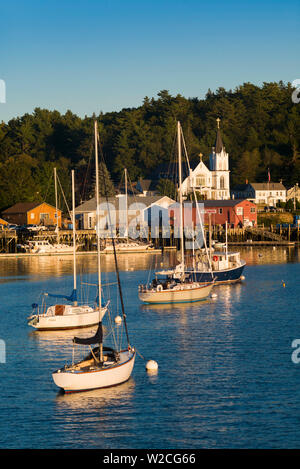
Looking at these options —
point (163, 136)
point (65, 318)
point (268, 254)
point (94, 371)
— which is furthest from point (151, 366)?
point (163, 136)

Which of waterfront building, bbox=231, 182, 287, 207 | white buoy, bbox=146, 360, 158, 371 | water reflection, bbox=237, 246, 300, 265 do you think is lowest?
white buoy, bbox=146, 360, 158, 371

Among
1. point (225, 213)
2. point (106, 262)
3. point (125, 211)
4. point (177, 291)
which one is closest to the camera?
point (177, 291)

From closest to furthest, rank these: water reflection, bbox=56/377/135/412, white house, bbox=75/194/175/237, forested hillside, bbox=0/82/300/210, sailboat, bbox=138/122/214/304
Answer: water reflection, bbox=56/377/135/412 → sailboat, bbox=138/122/214/304 → white house, bbox=75/194/175/237 → forested hillside, bbox=0/82/300/210

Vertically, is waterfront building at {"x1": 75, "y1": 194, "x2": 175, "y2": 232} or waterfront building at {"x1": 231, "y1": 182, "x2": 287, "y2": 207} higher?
waterfront building at {"x1": 231, "y1": 182, "x2": 287, "y2": 207}

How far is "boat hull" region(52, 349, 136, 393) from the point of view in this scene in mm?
29422

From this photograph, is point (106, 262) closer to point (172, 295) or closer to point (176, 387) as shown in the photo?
point (172, 295)

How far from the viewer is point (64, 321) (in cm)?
4178

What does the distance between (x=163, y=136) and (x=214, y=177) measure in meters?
35.9

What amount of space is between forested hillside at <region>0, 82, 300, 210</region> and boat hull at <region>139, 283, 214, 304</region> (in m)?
90.8

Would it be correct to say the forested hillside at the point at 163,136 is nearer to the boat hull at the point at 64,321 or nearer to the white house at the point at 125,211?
the white house at the point at 125,211

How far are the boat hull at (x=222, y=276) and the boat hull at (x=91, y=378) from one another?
1068 inches

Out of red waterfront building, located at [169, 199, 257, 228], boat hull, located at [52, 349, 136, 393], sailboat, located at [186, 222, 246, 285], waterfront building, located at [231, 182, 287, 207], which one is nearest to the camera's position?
boat hull, located at [52, 349, 136, 393]

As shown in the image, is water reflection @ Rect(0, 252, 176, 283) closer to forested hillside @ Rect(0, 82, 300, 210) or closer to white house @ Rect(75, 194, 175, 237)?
white house @ Rect(75, 194, 175, 237)

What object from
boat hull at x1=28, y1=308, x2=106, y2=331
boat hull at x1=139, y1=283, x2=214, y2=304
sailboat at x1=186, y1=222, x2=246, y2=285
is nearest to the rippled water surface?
boat hull at x1=28, y1=308, x2=106, y2=331
